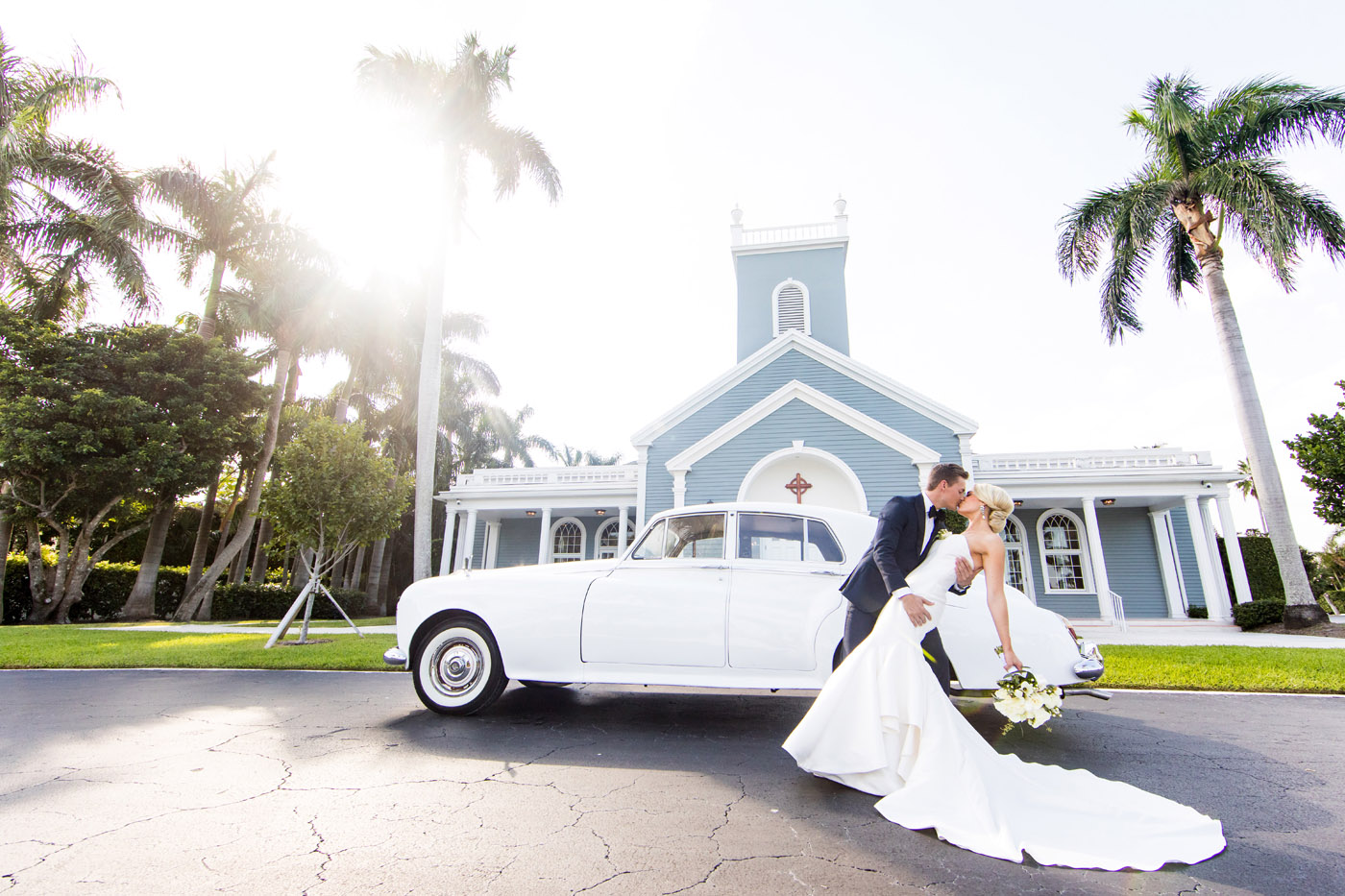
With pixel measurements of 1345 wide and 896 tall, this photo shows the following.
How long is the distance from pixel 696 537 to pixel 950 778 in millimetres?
2544

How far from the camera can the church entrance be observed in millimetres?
14797

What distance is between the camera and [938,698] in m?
3.07

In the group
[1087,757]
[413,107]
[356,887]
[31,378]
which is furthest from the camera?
[413,107]

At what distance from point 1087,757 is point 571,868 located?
3.36m

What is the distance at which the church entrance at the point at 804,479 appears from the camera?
1480 cm

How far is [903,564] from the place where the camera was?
11.8ft

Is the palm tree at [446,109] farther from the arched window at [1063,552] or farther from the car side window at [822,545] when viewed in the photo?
the arched window at [1063,552]

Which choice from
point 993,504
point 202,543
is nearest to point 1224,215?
point 993,504

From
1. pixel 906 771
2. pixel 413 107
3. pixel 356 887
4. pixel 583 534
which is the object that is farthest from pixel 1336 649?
pixel 413 107

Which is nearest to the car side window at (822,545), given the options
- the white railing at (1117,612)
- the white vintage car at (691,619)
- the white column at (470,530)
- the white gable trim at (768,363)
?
the white vintage car at (691,619)

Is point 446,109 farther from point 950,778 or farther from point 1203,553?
point 1203,553

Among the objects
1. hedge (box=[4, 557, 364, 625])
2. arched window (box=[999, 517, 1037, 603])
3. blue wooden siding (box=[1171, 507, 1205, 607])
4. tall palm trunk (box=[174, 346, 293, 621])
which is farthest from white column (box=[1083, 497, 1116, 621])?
tall palm trunk (box=[174, 346, 293, 621])

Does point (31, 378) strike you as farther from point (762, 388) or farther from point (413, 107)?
point (762, 388)

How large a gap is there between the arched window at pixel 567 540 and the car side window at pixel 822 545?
16.4 metres
